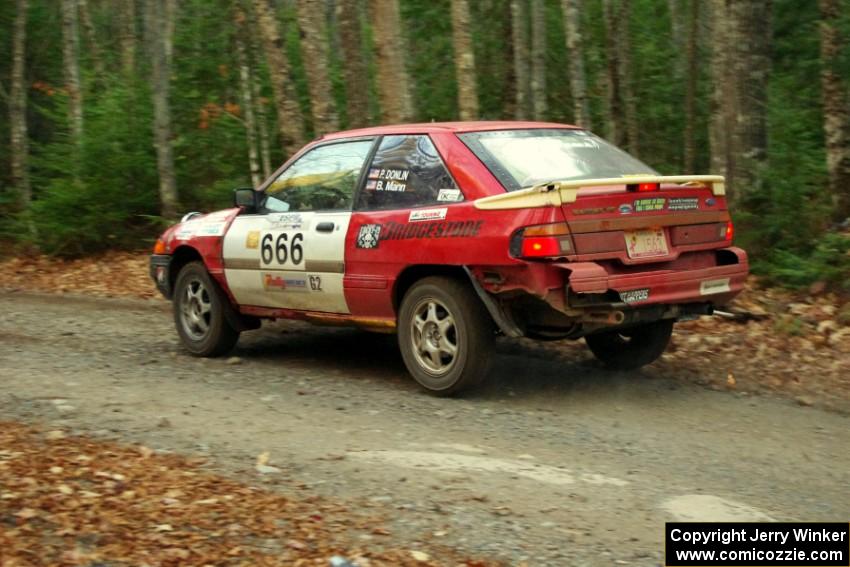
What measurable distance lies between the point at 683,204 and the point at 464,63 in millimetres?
7294

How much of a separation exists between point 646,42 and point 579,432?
15.1 meters

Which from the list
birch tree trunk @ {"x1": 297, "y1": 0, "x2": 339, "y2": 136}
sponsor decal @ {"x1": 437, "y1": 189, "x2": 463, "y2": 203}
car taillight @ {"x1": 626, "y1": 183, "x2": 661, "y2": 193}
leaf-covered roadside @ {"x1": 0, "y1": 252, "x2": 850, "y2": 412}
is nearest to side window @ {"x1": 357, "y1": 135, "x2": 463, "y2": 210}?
sponsor decal @ {"x1": 437, "y1": 189, "x2": 463, "y2": 203}

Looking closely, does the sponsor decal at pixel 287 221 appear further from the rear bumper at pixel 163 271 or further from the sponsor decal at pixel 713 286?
the sponsor decal at pixel 713 286

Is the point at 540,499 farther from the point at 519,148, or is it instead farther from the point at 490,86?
the point at 490,86

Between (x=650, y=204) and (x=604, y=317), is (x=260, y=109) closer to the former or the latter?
(x=650, y=204)

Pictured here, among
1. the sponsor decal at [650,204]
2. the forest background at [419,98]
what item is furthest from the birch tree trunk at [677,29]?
the sponsor decal at [650,204]

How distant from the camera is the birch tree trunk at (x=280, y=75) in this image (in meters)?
13.5

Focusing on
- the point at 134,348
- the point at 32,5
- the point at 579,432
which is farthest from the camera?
the point at 32,5

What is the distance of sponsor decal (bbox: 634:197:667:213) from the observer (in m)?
6.79

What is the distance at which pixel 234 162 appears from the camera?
17.6m

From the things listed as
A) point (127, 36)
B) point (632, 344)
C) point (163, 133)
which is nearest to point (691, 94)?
point (163, 133)

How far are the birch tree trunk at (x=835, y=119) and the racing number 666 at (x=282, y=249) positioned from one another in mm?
6075

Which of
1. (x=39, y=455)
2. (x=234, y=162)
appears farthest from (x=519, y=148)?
(x=234, y=162)

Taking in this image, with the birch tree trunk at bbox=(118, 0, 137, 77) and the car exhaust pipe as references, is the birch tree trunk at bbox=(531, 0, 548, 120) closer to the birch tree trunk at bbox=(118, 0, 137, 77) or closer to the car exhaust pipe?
the birch tree trunk at bbox=(118, 0, 137, 77)
